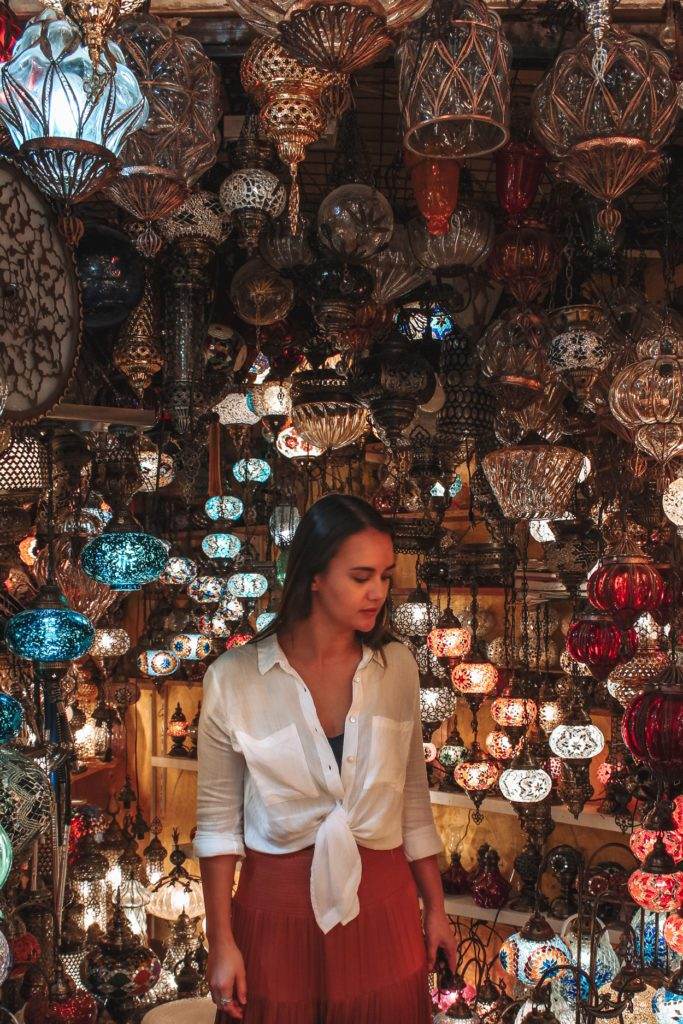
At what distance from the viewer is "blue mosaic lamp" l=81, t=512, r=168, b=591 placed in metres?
2.63

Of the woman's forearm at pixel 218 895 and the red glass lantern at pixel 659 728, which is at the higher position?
the red glass lantern at pixel 659 728

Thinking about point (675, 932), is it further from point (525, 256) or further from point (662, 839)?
point (525, 256)

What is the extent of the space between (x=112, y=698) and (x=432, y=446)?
406 centimetres

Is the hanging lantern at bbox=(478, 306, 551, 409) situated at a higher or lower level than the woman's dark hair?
higher

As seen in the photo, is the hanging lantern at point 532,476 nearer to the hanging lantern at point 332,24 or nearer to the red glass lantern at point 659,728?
the red glass lantern at point 659,728

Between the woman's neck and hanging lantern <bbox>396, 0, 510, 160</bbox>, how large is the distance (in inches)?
29.3

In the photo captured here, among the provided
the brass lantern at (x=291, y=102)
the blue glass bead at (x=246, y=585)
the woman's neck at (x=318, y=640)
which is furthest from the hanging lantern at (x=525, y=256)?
the blue glass bead at (x=246, y=585)

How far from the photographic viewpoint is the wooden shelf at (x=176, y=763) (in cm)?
746

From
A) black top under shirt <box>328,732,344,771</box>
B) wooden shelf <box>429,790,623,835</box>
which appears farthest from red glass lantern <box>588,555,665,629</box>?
wooden shelf <box>429,790,623,835</box>

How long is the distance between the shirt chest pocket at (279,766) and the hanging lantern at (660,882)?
0.99 metres

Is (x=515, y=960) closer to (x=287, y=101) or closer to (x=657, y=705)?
(x=657, y=705)

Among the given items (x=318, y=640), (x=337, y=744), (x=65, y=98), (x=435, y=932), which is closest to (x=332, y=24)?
(x=65, y=98)

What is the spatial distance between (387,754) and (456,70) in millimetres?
993

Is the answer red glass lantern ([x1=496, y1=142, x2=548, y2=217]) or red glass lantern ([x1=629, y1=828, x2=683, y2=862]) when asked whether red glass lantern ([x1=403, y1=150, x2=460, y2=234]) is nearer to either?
red glass lantern ([x1=496, y1=142, x2=548, y2=217])
